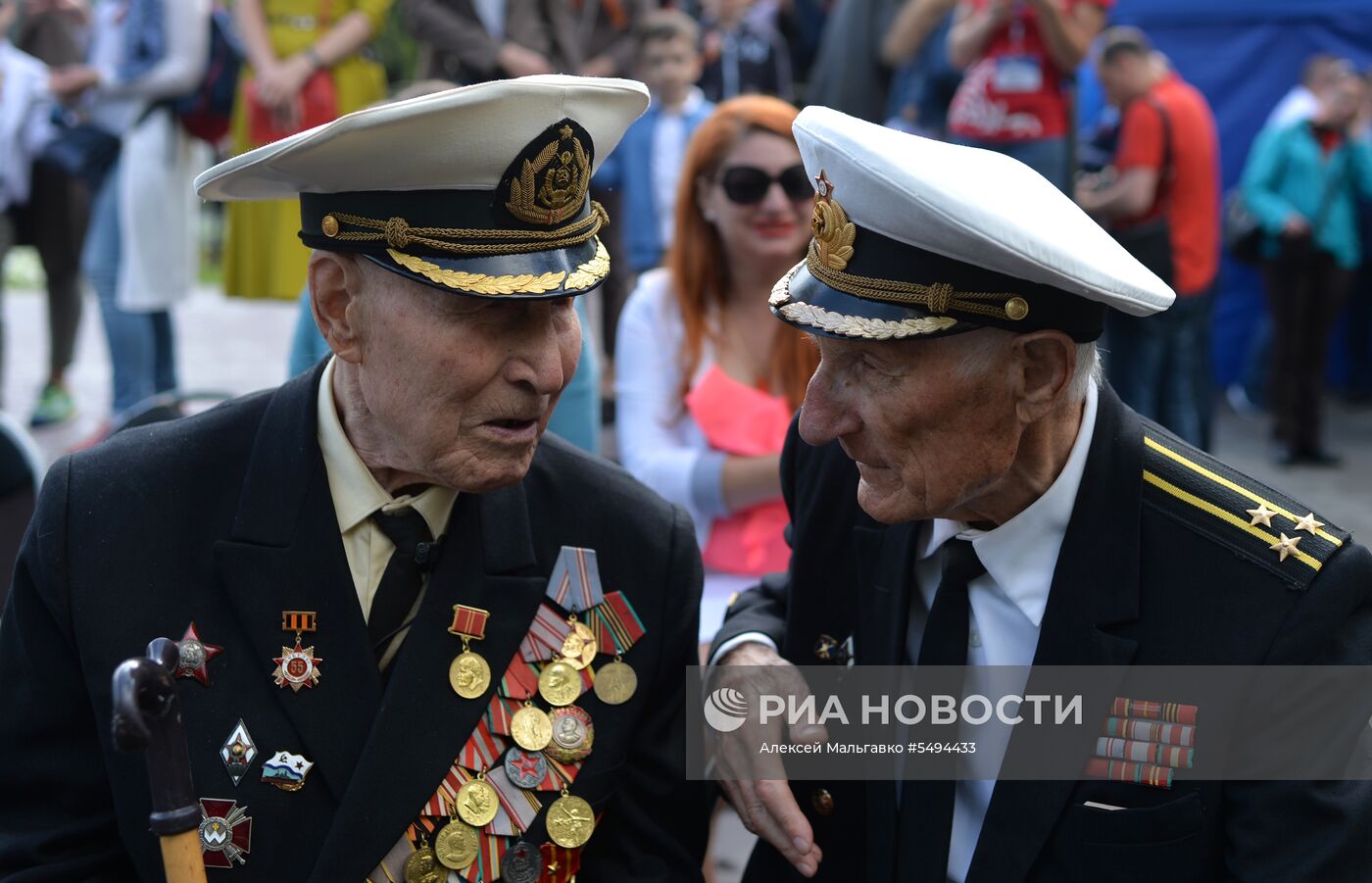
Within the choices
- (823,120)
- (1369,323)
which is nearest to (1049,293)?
(823,120)

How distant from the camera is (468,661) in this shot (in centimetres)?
239

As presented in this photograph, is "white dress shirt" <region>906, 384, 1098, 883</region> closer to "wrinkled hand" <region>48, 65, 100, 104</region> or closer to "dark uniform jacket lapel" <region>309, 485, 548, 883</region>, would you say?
"dark uniform jacket lapel" <region>309, 485, 548, 883</region>

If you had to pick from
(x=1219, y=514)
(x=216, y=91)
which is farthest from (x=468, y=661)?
(x=216, y=91)

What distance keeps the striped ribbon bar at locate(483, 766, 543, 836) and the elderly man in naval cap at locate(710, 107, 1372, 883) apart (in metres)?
0.37

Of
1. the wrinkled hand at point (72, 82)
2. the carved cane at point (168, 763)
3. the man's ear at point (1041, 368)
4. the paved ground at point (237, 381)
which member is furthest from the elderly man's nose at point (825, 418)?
the wrinkled hand at point (72, 82)

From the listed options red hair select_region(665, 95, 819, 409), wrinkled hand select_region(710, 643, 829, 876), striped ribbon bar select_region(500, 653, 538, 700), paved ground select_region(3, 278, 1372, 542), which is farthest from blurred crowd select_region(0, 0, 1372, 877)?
striped ribbon bar select_region(500, 653, 538, 700)

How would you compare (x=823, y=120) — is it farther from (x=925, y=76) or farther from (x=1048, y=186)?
(x=925, y=76)

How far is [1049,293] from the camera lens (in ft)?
7.11

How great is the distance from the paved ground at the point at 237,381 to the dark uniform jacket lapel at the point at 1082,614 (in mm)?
5555

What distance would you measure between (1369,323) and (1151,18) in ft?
9.30

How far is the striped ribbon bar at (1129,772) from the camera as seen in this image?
2229mm

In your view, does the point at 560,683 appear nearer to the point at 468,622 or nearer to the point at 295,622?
the point at 468,622

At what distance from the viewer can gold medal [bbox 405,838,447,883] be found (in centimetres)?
230

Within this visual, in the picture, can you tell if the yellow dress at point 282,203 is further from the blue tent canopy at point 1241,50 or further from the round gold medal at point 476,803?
the blue tent canopy at point 1241,50
